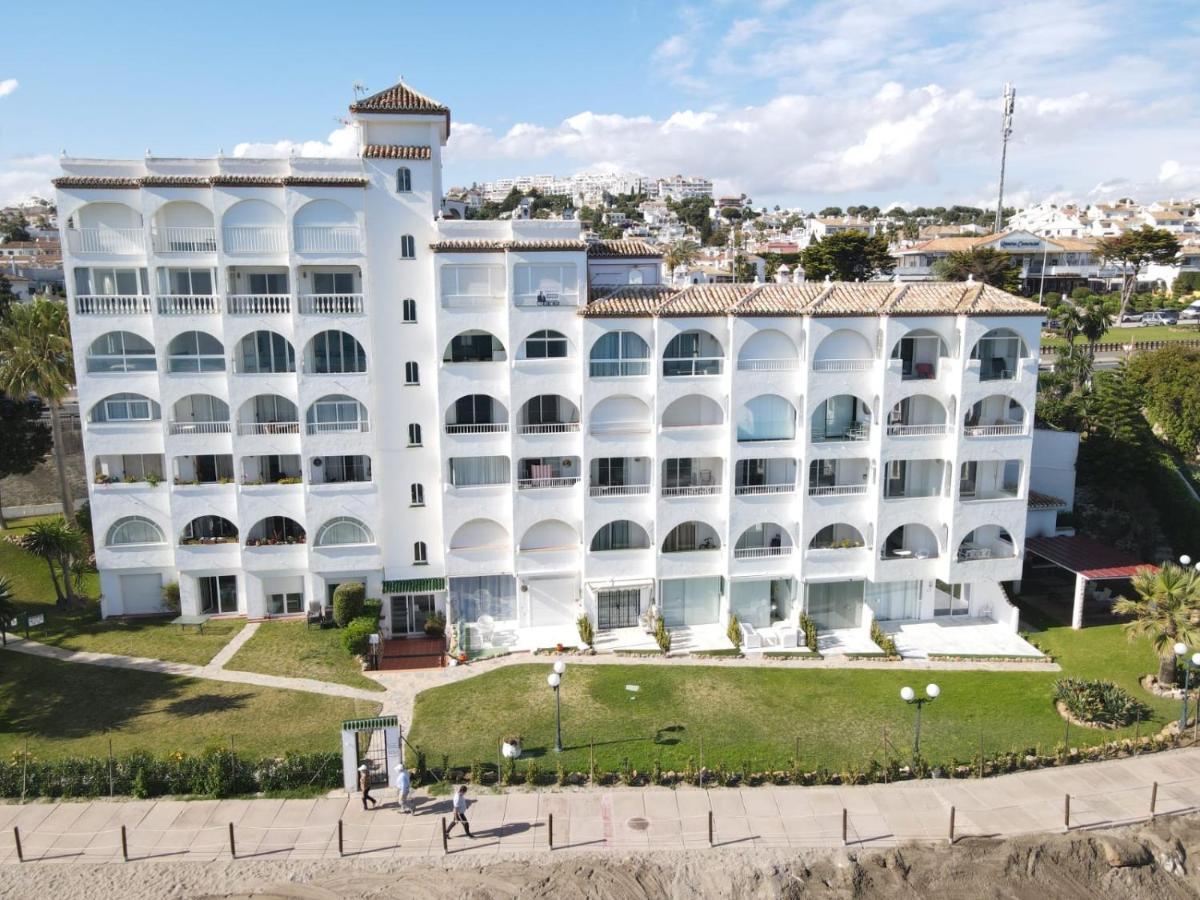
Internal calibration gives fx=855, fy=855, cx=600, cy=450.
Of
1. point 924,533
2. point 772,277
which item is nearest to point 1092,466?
point 924,533

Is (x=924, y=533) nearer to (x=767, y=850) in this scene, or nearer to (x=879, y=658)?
(x=879, y=658)

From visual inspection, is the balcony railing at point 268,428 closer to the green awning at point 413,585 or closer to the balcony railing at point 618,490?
the green awning at point 413,585

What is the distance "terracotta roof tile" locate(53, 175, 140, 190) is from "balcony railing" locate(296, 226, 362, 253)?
296 inches

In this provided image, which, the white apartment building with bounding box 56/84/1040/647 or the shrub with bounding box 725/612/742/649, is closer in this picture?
the white apartment building with bounding box 56/84/1040/647

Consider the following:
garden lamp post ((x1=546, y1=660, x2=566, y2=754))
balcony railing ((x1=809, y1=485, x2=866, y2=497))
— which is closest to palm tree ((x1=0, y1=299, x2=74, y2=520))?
garden lamp post ((x1=546, y1=660, x2=566, y2=754))

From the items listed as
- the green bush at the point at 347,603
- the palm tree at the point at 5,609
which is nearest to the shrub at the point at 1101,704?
the green bush at the point at 347,603

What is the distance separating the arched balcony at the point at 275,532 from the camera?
1594 inches

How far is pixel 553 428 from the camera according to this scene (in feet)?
131

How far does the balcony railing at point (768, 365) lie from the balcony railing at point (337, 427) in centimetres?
1770

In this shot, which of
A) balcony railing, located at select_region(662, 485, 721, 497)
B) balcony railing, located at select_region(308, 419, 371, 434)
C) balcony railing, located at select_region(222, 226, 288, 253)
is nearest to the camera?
balcony railing, located at select_region(222, 226, 288, 253)

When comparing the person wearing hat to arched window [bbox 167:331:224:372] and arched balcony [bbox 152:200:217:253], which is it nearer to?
arched window [bbox 167:331:224:372]

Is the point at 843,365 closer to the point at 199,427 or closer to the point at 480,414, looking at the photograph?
the point at 480,414

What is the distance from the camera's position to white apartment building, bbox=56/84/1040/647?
126 feet

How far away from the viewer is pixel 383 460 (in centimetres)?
4047
